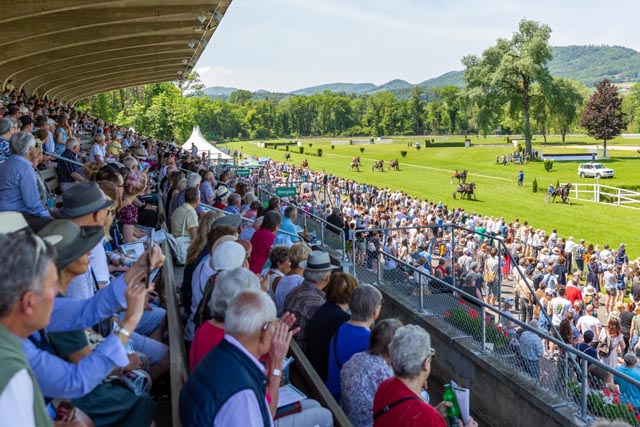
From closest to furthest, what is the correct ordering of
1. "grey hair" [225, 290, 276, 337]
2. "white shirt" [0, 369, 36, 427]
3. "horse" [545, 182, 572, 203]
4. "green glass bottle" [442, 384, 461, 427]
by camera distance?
"white shirt" [0, 369, 36, 427], "grey hair" [225, 290, 276, 337], "green glass bottle" [442, 384, 461, 427], "horse" [545, 182, 572, 203]

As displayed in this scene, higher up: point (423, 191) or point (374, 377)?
point (374, 377)

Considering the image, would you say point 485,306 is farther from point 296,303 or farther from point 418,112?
point 418,112

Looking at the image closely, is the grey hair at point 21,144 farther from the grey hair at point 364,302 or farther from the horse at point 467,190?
the horse at point 467,190

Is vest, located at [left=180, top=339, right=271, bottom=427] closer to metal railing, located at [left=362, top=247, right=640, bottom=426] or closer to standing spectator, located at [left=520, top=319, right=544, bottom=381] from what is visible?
metal railing, located at [left=362, top=247, right=640, bottom=426]

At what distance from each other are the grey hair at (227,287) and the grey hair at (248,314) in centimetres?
49

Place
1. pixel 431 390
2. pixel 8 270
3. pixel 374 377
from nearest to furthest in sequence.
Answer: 1. pixel 8 270
2. pixel 374 377
3. pixel 431 390

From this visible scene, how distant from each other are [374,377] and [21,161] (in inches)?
160

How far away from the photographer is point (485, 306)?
746cm

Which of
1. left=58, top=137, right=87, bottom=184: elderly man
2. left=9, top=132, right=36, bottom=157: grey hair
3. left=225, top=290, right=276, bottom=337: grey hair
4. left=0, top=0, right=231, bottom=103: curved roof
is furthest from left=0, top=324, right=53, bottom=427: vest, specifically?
left=0, top=0, right=231, bottom=103: curved roof

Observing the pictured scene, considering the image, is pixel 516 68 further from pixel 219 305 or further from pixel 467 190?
pixel 219 305

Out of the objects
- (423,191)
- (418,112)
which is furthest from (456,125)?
(423,191)

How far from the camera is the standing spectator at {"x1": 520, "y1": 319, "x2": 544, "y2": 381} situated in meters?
6.86

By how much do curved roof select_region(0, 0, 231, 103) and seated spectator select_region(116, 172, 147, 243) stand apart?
38.8 feet

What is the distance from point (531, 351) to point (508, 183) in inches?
1624
